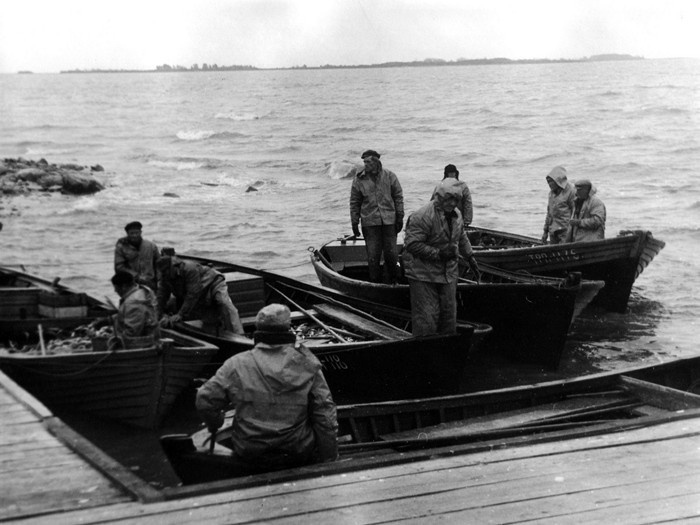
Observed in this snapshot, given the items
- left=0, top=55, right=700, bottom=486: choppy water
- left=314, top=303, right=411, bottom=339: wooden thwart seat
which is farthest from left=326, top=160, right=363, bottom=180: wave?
left=314, top=303, right=411, bottom=339: wooden thwart seat

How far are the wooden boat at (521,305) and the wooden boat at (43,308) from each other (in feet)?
13.3

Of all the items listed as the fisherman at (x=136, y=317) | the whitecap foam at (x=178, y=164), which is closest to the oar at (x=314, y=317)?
the fisherman at (x=136, y=317)

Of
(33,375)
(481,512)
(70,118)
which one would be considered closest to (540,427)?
(481,512)

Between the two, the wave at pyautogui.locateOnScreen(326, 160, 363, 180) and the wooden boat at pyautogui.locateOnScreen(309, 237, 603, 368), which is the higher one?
the wave at pyautogui.locateOnScreen(326, 160, 363, 180)

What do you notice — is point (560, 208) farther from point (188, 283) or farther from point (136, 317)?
point (136, 317)

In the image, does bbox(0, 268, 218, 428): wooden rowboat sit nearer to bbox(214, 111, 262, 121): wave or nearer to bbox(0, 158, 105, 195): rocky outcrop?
bbox(0, 158, 105, 195): rocky outcrop

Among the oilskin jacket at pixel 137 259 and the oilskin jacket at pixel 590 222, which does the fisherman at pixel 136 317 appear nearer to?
the oilskin jacket at pixel 137 259

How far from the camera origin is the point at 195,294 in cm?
1070

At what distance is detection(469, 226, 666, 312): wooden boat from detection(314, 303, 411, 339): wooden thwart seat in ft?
9.77

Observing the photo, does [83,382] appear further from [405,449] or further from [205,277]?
[405,449]

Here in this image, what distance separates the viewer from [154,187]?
38.9m

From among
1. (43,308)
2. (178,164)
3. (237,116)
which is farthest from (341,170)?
(237,116)

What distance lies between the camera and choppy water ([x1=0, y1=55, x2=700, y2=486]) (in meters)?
21.2

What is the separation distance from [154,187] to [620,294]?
2748 centimetres
